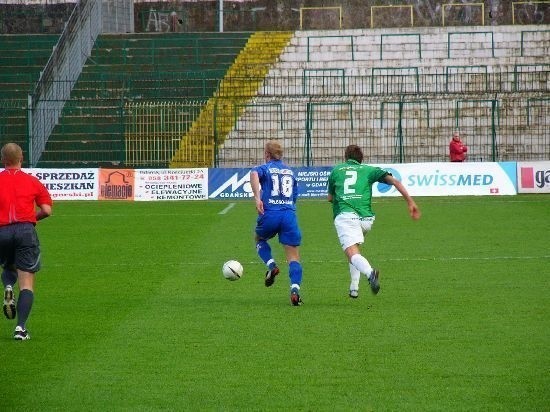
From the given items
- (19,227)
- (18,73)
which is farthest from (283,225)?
(18,73)

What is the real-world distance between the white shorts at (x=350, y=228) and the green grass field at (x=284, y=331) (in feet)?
2.25

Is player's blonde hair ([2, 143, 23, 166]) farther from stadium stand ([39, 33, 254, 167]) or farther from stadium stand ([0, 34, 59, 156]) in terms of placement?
stadium stand ([0, 34, 59, 156])

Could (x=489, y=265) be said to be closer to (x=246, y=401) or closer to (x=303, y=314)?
(x=303, y=314)

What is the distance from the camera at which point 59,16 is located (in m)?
49.6

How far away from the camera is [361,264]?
12781mm

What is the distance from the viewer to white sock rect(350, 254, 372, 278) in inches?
500

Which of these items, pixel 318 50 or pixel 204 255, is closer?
pixel 204 255

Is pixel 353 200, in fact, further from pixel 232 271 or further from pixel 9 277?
pixel 9 277

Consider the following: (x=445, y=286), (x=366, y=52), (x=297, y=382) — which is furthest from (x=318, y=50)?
(x=297, y=382)

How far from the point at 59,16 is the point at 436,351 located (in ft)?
137

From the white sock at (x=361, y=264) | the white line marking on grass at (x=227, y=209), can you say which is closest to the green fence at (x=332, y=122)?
the white line marking on grass at (x=227, y=209)

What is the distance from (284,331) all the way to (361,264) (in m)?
1.92

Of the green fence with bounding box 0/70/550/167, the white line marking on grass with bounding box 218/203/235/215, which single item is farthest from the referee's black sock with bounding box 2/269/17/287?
the green fence with bounding box 0/70/550/167

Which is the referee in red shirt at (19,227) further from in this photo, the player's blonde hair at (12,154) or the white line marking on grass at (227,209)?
the white line marking on grass at (227,209)
